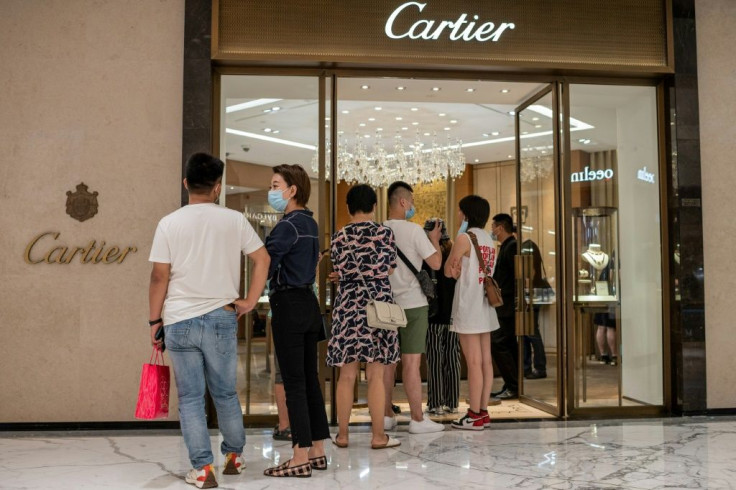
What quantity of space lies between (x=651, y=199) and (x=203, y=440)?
3.54 m

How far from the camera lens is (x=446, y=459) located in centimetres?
388

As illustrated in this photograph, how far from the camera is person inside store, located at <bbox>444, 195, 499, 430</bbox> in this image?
15.3 ft

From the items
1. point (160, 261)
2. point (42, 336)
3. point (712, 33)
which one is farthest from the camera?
point (712, 33)

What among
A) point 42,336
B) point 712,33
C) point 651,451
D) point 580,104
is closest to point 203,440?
point 42,336

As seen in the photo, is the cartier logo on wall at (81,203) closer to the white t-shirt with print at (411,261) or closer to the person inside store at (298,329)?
the person inside store at (298,329)

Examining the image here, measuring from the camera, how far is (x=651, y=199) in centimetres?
527

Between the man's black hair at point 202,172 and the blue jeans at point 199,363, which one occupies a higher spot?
the man's black hair at point 202,172

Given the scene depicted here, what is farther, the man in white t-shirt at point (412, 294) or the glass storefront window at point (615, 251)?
the glass storefront window at point (615, 251)

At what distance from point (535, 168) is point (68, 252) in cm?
329

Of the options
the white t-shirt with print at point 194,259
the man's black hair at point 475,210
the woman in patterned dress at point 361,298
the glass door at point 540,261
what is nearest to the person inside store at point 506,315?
the glass door at point 540,261

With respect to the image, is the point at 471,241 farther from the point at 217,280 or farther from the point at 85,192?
the point at 85,192

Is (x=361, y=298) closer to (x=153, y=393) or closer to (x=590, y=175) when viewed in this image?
(x=153, y=393)

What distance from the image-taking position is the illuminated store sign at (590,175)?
17.1 ft

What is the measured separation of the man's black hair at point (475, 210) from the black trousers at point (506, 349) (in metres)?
1.45
